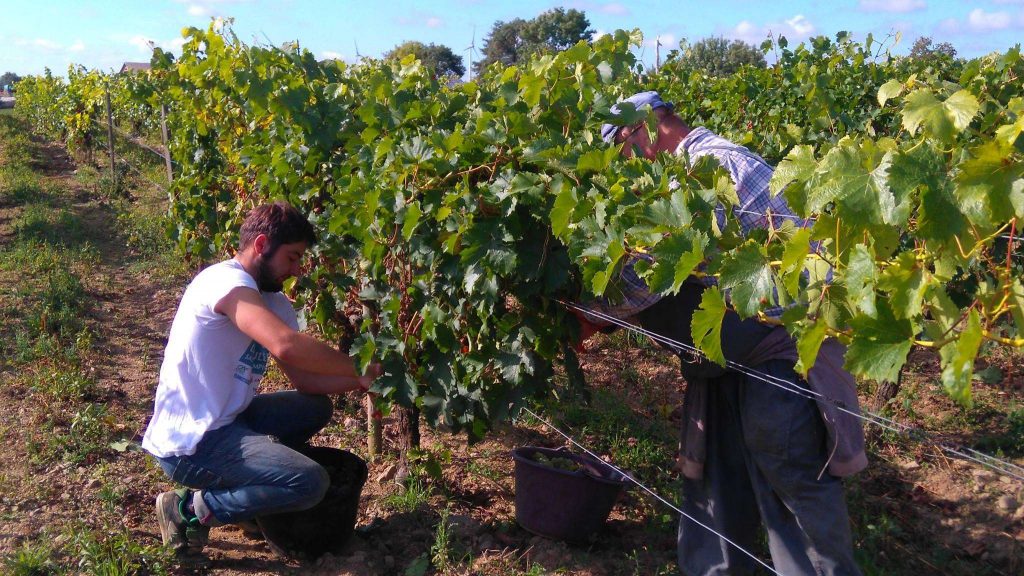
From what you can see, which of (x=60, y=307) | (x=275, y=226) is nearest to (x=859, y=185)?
(x=275, y=226)

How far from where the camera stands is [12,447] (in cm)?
420

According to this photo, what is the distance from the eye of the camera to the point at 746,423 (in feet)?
9.28

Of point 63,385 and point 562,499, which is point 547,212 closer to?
point 562,499

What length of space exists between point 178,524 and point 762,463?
206 cm

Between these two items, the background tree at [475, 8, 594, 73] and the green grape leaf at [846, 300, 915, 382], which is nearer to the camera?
the green grape leaf at [846, 300, 915, 382]

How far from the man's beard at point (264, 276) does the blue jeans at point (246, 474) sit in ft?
1.67

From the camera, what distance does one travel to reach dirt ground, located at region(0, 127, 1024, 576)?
3330mm

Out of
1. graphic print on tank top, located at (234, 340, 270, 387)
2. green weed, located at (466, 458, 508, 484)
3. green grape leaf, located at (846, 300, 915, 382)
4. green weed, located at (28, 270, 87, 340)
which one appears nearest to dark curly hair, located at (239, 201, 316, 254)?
graphic print on tank top, located at (234, 340, 270, 387)

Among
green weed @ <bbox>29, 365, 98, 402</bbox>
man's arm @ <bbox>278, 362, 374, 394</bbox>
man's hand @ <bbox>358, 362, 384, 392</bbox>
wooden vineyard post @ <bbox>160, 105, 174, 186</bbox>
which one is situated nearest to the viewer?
man's hand @ <bbox>358, 362, 384, 392</bbox>

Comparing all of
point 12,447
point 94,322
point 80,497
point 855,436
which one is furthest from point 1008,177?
point 94,322

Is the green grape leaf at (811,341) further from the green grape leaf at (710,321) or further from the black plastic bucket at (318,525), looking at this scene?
the black plastic bucket at (318,525)

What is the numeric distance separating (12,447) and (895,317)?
4109mm

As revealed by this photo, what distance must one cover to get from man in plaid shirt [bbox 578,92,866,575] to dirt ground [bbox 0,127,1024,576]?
44 centimetres

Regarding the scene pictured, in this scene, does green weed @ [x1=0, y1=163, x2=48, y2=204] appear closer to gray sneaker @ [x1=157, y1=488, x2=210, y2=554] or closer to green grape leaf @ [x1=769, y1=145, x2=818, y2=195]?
gray sneaker @ [x1=157, y1=488, x2=210, y2=554]
